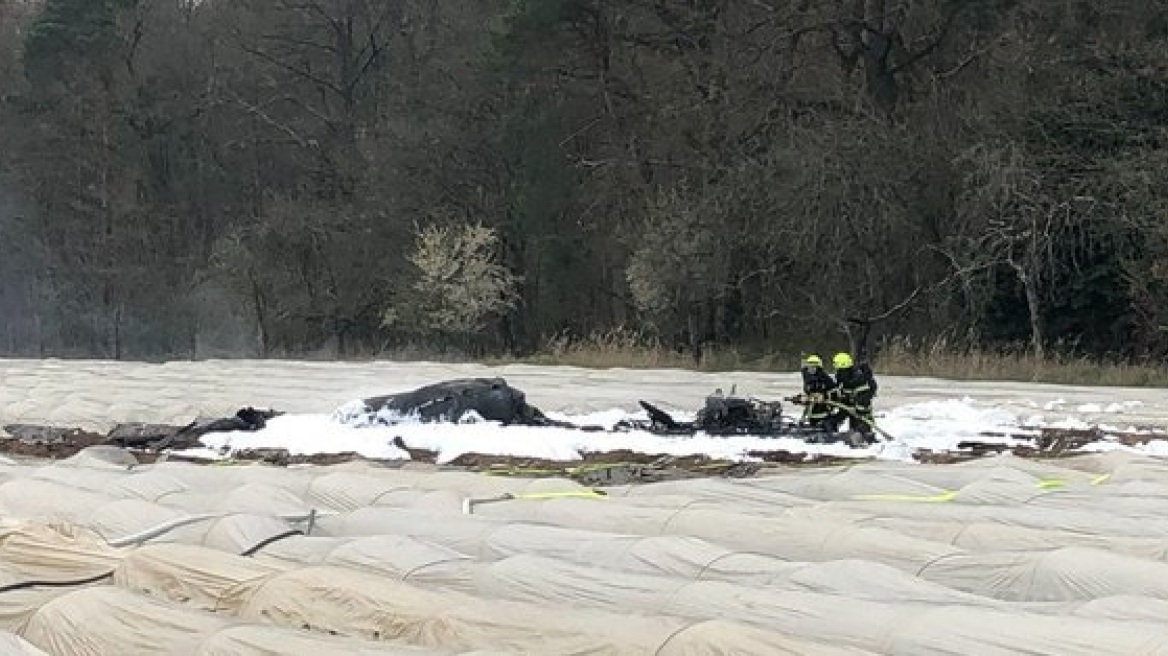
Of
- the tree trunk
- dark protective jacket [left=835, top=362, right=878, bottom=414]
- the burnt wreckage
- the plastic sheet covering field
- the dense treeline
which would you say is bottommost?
the plastic sheet covering field

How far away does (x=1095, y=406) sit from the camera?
16266 mm

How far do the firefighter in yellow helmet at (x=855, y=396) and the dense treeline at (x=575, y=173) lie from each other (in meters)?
9.71

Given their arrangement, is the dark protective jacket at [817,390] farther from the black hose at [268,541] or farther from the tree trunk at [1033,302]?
the tree trunk at [1033,302]

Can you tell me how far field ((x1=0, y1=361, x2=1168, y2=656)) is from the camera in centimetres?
524

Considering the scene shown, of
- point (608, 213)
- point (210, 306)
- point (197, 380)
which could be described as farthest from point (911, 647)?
point (210, 306)

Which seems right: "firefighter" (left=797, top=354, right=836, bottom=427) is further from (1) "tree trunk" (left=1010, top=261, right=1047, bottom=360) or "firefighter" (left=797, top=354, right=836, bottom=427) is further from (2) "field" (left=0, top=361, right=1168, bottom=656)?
(1) "tree trunk" (left=1010, top=261, right=1047, bottom=360)

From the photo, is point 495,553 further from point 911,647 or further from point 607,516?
point 911,647

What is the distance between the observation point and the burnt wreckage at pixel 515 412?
14984mm

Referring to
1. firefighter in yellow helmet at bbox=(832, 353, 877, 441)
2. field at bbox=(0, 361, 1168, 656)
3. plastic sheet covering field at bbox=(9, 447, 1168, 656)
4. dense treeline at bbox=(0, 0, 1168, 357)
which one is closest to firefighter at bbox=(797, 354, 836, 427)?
firefighter in yellow helmet at bbox=(832, 353, 877, 441)

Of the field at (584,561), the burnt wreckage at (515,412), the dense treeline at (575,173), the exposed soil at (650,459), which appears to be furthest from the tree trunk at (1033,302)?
the field at (584,561)

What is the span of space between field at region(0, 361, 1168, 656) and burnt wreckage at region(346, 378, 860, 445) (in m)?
2.37

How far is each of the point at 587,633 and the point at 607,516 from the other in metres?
3.03

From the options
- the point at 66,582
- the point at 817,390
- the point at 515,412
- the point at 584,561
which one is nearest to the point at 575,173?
the point at 515,412

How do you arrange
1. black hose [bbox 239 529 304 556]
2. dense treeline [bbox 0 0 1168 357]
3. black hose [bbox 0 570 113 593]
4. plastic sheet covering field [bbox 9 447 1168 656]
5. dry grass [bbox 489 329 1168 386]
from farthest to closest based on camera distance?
dense treeline [bbox 0 0 1168 357] < dry grass [bbox 489 329 1168 386] < black hose [bbox 239 529 304 556] < black hose [bbox 0 570 113 593] < plastic sheet covering field [bbox 9 447 1168 656]
